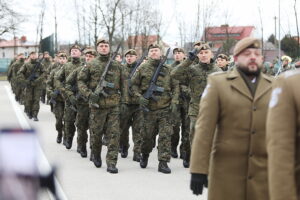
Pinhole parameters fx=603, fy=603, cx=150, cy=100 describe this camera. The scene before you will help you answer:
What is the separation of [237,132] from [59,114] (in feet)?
29.6

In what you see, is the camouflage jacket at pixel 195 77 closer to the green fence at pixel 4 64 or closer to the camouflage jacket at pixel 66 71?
the camouflage jacket at pixel 66 71

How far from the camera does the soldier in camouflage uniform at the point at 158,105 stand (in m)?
8.94

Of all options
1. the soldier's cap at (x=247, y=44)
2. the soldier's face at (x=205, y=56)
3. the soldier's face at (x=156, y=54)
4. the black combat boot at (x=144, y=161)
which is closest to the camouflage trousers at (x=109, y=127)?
the black combat boot at (x=144, y=161)

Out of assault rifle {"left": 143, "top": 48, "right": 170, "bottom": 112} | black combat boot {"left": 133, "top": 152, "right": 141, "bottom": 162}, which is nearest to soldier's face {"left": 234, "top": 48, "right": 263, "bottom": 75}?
assault rifle {"left": 143, "top": 48, "right": 170, "bottom": 112}

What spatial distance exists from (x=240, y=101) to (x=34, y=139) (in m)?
2.56

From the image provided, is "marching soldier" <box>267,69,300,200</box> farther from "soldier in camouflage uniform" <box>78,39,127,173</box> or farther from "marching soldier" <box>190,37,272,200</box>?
"soldier in camouflage uniform" <box>78,39,127,173</box>

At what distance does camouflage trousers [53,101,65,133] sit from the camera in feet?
41.7

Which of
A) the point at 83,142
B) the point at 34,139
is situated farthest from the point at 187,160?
the point at 34,139

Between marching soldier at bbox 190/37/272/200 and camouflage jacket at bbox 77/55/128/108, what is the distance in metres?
4.96

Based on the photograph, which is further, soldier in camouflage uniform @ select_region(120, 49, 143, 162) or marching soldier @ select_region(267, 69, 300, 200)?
soldier in camouflage uniform @ select_region(120, 49, 143, 162)

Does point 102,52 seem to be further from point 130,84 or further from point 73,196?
point 73,196

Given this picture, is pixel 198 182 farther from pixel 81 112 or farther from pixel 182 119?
pixel 81 112

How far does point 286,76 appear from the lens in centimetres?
290

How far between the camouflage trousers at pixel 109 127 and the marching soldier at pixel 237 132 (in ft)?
15.8
